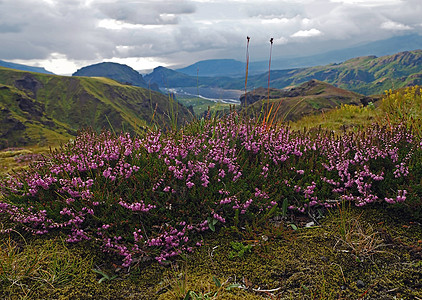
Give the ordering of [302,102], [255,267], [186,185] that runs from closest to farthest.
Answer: [255,267]
[186,185]
[302,102]

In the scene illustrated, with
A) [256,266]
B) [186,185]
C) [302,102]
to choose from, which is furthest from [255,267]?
[302,102]

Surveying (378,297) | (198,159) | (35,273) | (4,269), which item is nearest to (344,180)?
(378,297)

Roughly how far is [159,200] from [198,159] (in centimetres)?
86

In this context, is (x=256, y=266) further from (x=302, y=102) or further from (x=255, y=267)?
(x=302, y=102)

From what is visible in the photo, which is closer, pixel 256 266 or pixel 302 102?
pixel 256 266

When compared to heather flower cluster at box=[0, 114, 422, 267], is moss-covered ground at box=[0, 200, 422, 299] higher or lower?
lower

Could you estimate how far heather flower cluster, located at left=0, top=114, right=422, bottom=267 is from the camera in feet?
12.4

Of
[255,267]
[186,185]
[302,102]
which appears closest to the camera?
[255,267]

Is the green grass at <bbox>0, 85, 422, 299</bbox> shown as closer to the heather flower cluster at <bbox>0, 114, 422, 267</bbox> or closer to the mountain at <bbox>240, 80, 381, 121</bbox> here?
the heather flower cluster at <bbox>0, 114, 422, 267</bbox>

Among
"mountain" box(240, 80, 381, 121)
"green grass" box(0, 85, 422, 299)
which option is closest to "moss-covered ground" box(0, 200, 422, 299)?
"green grass" box(0, 85, 422, 299)

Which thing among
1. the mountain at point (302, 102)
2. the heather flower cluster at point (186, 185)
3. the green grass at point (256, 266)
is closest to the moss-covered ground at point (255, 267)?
the green grass at point (256, 266)

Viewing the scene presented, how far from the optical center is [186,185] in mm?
4074

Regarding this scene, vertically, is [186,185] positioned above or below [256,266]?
above

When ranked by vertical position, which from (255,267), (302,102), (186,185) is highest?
(302,102)
